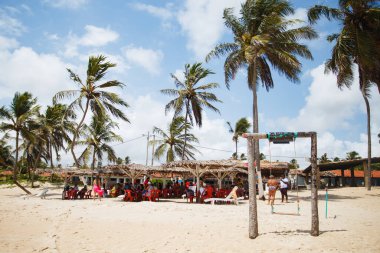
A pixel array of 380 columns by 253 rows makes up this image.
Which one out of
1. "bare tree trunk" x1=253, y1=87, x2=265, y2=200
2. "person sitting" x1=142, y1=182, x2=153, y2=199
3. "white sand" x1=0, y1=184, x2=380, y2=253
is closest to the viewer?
"white sand" x1=0, y1=184, x2=380, y2=253

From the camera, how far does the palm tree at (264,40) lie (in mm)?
17469

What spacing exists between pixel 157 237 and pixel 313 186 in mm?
4265

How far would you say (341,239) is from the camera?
6.91m

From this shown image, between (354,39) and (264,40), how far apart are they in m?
4.89

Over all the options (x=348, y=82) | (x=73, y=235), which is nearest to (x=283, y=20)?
(x=348, y=82)

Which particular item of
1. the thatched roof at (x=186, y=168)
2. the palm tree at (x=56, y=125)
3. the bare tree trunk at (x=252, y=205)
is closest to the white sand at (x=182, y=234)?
the bare tree trunk at (x=252, y=205)

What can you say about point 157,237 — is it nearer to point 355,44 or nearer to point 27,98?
point 355,44

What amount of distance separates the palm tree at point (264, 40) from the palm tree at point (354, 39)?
65.2 inches

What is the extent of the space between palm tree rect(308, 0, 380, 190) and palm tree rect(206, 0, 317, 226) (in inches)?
65.2

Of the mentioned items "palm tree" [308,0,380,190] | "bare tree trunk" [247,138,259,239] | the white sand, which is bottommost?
the white sand

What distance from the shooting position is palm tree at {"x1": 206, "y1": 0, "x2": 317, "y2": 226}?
17.5 meters

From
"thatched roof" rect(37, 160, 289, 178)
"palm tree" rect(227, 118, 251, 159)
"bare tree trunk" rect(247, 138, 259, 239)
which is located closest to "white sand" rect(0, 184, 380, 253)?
"bare tree trunk" rect(247, 138, 259, 239)

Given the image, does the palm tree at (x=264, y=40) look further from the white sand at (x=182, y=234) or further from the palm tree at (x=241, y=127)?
the palm tree at (x=241, y=127)

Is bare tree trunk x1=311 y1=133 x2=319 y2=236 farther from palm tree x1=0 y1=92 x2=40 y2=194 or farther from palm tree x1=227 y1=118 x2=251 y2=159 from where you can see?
palm tree x1=227 y1=118 x2=251 y2=159
